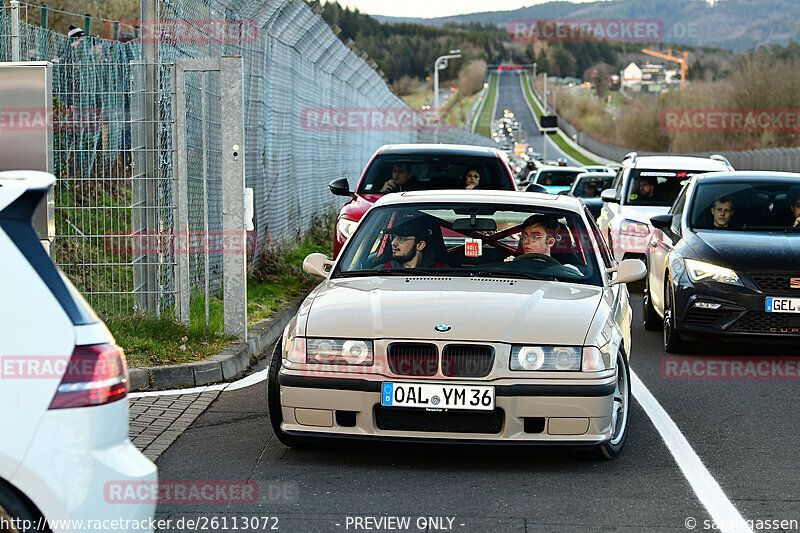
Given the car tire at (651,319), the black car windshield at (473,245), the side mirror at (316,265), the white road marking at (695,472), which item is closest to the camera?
the white road marking at (695,472)

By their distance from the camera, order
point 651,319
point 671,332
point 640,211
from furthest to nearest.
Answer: point 640,211 → point 651,319 → point 671,332

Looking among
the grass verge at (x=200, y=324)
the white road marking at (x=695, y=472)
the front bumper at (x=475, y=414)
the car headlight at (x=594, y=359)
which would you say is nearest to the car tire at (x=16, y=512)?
the front bumper at (x=475, y=414)

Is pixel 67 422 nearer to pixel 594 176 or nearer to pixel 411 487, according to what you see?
pixel 411 487

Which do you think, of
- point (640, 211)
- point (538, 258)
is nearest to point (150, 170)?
point (538, 258)

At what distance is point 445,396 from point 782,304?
4616mm

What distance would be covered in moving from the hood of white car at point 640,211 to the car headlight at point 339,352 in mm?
10334

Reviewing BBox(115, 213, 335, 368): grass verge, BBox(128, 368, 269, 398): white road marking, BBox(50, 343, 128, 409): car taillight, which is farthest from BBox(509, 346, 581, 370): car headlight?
BBox(115, 213, 335, 368): grass verge

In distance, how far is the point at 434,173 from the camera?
13.8 meters

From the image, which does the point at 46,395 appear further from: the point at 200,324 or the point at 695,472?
the point at 200,324

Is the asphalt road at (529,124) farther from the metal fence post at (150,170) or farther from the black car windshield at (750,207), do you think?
the metal fence post at (150,170)

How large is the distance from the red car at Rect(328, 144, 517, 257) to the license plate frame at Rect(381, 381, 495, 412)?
7.79m

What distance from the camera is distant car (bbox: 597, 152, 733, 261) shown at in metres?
15.7

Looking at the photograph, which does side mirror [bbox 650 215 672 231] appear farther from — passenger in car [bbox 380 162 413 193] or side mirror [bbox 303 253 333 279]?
side mirror [bbox 303 253 333 279]

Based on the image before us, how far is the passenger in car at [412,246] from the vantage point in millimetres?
7270
